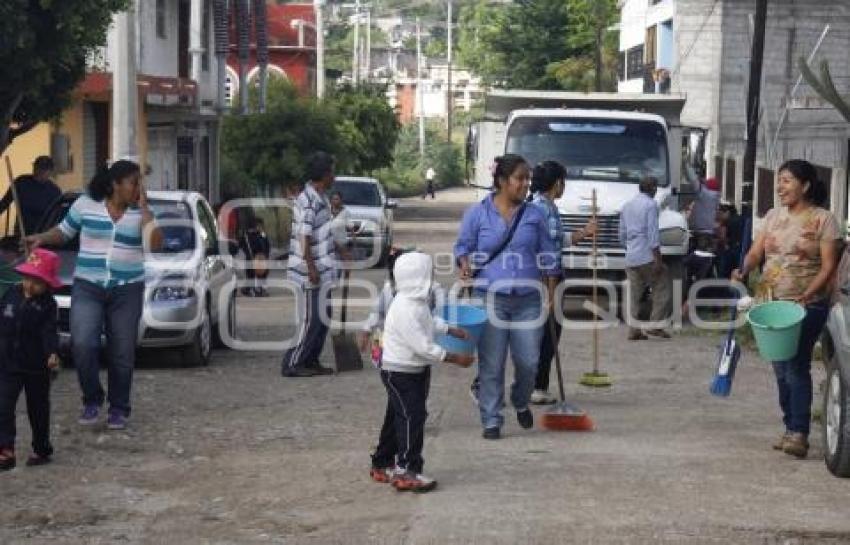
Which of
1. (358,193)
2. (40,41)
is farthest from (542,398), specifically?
(358,193)

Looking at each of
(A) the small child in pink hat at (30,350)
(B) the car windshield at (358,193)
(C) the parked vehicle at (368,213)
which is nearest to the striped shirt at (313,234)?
(A) the small child in pink hat at (30,350)

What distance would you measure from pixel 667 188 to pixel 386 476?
12292 millimetres

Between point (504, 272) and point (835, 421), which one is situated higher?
point (504, 272)

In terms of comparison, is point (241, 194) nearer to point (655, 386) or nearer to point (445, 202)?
point (655, 386)

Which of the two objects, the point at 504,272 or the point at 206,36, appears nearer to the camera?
the point at 504,272

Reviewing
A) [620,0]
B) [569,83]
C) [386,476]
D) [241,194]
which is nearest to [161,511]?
[386,476]

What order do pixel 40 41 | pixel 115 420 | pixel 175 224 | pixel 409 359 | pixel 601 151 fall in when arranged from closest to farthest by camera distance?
pixel 409 359 → pixel 115 420 → pixel 175 224 → pixel 40 41 → pixel 601 151

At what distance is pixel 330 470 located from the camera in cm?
1006

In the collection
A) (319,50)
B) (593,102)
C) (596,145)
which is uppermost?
(319,50)

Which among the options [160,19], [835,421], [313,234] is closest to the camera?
[835,421]

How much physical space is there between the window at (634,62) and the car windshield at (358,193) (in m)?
28.3

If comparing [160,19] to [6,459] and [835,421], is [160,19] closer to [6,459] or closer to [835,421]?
[6,459]

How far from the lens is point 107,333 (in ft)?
37.7

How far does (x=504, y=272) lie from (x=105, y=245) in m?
2.71
